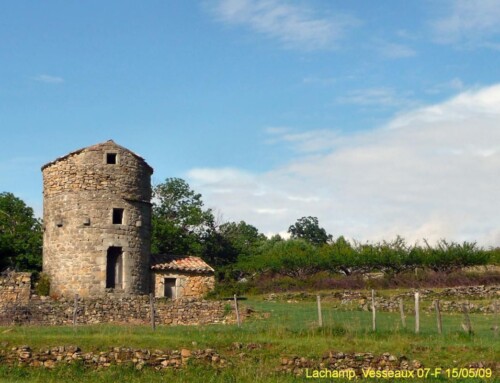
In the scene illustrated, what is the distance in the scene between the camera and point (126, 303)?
32875mm

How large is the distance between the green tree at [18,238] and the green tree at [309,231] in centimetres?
5978

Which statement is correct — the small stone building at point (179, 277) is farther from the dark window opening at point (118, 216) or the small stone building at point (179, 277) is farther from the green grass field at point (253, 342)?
the green grass field at point (253, 342)

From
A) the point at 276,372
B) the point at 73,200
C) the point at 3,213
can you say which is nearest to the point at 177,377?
the point at 276,372

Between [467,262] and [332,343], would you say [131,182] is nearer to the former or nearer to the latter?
[332,343]

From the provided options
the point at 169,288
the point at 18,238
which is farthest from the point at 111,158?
the point at 18,238

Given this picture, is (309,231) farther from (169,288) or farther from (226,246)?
(169,288)

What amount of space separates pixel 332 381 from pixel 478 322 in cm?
1292

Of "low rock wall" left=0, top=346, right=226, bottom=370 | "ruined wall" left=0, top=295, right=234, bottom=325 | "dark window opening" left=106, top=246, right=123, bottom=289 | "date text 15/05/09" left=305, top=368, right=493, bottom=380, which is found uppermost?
"dark window opening" left=106, top=246, right=123, bottom=289

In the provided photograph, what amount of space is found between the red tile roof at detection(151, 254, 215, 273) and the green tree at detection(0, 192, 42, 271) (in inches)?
278

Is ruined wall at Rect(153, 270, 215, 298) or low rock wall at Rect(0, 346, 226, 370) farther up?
ruined wall at Rect(153, 270, 215, 298)

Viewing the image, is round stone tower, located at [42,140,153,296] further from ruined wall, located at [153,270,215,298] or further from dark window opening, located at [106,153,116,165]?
ruined wall, located at [153,270,215,298]

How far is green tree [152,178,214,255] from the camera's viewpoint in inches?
2212

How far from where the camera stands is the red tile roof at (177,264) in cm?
3997

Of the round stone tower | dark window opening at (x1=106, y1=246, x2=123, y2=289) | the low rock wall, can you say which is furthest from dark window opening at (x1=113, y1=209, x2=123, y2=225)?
the low rock wall
